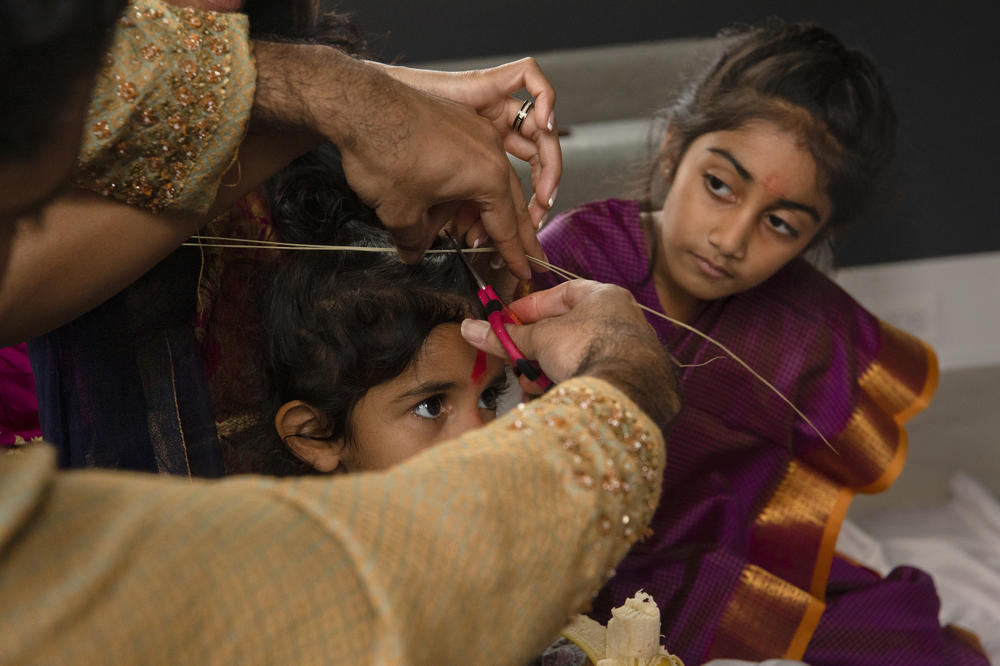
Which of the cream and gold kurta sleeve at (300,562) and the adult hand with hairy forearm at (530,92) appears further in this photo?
the adult hand with hairy forearm at (530,92)

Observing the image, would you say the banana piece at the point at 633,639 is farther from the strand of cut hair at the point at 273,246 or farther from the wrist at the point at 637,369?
the strand of cut hair at the point at 273,246

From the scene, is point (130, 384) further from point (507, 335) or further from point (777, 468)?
point (777, 468)

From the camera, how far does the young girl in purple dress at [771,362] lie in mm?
1511

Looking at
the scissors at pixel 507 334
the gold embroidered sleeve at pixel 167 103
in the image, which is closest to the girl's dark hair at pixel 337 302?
the scissors at pixel 507 334

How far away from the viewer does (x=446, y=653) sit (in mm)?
528

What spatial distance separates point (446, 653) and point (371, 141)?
0.48 meters

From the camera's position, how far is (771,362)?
167 cm

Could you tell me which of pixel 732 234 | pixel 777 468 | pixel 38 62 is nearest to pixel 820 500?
pixel 777 468

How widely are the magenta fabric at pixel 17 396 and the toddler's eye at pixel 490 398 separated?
0.56 m

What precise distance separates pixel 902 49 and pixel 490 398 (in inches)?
77.6

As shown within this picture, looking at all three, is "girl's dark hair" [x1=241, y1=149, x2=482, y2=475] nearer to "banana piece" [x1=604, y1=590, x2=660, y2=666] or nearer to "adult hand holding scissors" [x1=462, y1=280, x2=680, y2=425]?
"adult hand holding scissors" [x1=462, y1=280, x2=680, y2=425]

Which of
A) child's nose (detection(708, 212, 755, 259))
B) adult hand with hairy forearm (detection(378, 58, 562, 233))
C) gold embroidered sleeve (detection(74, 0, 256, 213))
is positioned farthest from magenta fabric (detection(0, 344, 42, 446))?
child's nose (detection(708, 212, 755, 259))

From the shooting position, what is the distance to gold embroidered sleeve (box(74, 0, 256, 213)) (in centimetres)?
79

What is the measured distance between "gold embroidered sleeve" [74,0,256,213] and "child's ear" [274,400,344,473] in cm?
36
